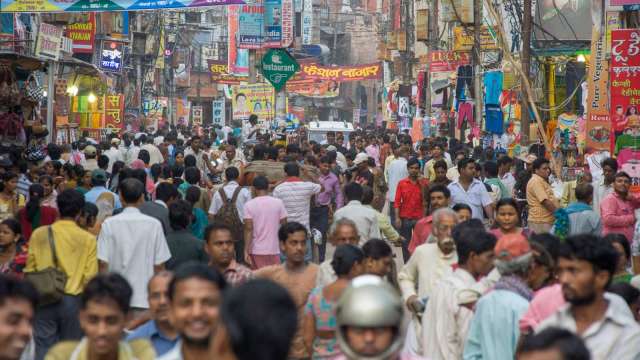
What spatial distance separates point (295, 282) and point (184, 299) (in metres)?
3.00

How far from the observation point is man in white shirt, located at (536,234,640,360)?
532 centimetres

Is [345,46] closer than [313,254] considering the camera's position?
No

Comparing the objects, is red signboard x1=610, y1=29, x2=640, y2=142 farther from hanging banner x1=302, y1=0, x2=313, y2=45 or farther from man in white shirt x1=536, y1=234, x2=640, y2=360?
hanging banner x1=302, y1=0, x2=313, y2=45

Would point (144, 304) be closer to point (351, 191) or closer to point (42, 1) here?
point (351, 191)

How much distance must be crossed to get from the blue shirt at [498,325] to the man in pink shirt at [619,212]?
6.37m

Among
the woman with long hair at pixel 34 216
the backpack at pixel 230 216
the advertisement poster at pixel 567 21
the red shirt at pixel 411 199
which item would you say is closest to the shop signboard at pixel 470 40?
the advertisement poster at pixel 567 21

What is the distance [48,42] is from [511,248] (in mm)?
18197

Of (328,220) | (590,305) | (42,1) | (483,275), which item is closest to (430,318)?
(483,275)

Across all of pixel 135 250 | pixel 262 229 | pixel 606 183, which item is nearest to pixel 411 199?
pixel 606 183

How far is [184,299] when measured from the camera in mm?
4535

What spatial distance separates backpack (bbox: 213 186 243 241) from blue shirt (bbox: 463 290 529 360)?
638 centimetres

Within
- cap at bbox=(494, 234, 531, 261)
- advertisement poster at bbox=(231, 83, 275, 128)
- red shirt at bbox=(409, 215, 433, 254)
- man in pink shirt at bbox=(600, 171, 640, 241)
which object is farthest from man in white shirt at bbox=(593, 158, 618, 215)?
advertisement poster at bbox=(231, 83, 275, 128)

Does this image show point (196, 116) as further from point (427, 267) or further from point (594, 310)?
point (594, 310)

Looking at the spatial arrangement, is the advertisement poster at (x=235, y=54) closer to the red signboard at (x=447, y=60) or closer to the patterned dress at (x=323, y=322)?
the red signboard at (x=447, y=60)
